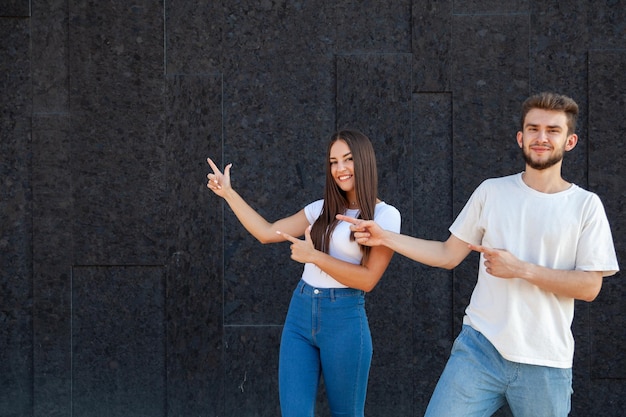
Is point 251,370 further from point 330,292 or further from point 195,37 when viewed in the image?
point 195,37

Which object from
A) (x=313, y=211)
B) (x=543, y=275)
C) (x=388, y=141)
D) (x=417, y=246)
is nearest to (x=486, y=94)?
(x=388, y=141)

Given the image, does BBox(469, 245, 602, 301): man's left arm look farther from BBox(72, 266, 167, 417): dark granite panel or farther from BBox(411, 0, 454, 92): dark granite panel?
BBox(72, 266, 167, 417): dark granite panel

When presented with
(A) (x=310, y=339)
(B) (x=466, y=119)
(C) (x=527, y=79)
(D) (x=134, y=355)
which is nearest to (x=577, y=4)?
(C) (x=527, y=79)

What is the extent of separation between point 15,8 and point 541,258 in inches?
155

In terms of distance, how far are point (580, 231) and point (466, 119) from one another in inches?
86.0

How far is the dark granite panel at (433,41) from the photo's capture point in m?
5.30

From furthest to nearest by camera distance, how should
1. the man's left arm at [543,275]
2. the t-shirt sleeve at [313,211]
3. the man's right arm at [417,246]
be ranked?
the t-shirt sleeve at [313,211], the man's right arm at [417,246], the man's left arm at [543,275]

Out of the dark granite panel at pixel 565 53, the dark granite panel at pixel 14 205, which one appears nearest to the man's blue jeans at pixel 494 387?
the dark granite panel at pixel 565 53

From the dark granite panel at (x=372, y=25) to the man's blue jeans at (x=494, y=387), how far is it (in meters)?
2.56

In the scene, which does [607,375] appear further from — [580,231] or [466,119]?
[580,231]

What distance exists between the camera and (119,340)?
546 cm

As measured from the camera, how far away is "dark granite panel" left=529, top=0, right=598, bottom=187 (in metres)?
5.27

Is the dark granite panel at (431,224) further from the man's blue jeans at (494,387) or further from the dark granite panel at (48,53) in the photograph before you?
the dark granite panel at (48,53)

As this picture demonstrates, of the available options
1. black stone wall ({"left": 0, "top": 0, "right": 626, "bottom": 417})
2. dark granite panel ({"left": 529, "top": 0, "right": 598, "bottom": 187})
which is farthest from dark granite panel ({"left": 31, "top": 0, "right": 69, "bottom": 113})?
dark granite panel ({"left": 529, "top": 0, "right": 598, "bottom": 187})
